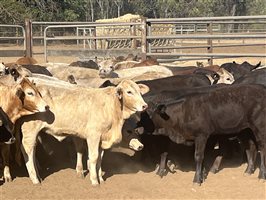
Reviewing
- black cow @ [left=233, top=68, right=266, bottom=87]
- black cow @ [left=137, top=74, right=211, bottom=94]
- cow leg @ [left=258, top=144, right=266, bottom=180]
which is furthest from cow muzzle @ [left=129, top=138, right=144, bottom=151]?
black cow @ [left=233, top=68, right=266, bottom=87]

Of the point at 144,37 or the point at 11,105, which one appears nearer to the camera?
the point at 11,105

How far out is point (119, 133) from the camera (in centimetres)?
609

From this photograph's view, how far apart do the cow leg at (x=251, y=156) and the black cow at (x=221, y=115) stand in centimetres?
25

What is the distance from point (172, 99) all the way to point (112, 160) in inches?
54.4

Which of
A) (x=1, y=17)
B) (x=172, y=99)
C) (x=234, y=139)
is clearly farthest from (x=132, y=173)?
(x=1, y=17)

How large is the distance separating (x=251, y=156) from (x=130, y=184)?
1776 millimetres

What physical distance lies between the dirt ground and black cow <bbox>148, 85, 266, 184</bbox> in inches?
12.2

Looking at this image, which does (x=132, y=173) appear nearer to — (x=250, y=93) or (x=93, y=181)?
(x=93, y=181)

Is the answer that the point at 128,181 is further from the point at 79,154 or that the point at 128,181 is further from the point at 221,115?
the point at 221,115

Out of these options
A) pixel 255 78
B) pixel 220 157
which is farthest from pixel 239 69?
pixel 220 157

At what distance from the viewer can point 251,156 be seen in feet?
21.7

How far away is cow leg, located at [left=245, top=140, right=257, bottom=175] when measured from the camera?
6512 mm

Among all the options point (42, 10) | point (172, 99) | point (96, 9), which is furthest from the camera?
point (96, 9)

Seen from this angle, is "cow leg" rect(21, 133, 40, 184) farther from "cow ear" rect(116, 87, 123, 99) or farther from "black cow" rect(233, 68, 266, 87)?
"black cow" rect(233, 68, 266, 87)
